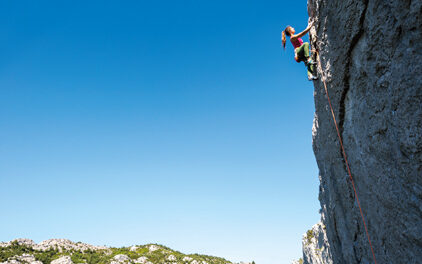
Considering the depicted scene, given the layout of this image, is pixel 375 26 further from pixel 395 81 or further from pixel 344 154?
pixel 344 154

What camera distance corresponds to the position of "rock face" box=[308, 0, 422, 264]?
454 cm

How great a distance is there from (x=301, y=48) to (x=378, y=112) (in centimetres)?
454

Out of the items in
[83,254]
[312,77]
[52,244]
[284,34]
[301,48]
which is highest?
A: [284,34]

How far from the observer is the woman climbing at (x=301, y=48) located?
30.1 feet

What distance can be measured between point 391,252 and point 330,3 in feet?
21.5

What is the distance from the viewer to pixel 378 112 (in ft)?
18.5

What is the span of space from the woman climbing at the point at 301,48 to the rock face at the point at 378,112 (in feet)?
1.44

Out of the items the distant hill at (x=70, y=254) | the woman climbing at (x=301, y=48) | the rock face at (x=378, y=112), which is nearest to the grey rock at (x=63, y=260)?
the distant hill at (x=70, y=254)

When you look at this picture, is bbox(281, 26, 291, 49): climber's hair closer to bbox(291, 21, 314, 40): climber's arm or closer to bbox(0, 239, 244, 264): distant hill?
bbox(291, 21, 314, 40): climber's arm

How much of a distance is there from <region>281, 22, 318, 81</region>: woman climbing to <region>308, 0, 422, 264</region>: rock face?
437mm

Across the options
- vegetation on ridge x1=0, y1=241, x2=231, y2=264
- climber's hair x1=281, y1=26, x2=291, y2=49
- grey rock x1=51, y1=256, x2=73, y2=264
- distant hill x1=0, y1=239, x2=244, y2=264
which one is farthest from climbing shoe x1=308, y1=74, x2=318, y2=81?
vegetation on ridge x1=0, y1=241, x2=231, y2=264

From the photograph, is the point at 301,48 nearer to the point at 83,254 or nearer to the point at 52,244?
the point at 83,254

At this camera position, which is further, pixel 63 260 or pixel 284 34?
pixel 63 260

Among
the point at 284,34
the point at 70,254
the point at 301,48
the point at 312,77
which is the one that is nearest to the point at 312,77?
the point at 312,77
